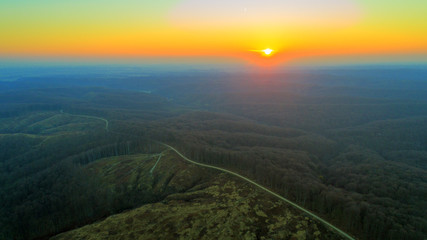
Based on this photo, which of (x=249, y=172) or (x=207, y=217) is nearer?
(x=207, y=217)

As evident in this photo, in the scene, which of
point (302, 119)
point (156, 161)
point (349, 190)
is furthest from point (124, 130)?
point (302, 119)

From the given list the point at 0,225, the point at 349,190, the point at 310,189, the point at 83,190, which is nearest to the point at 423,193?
the point at 349,190

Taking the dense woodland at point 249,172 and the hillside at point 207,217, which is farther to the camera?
the dense woodland at point 249,172

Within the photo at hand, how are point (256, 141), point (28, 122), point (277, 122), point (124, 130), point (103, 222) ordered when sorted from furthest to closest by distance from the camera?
point (277, 122) < point (28, 122) < point (124, 130) < point (256, 141) < point (103, 222)

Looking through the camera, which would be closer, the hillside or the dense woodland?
the hillside

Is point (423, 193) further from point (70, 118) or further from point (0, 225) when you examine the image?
point (70, 118)

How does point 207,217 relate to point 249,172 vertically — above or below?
above

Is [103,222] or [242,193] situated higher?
[242,193]

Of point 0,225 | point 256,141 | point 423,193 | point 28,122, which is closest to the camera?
point 0,225

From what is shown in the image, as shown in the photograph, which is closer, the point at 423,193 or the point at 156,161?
the point at 423,193
